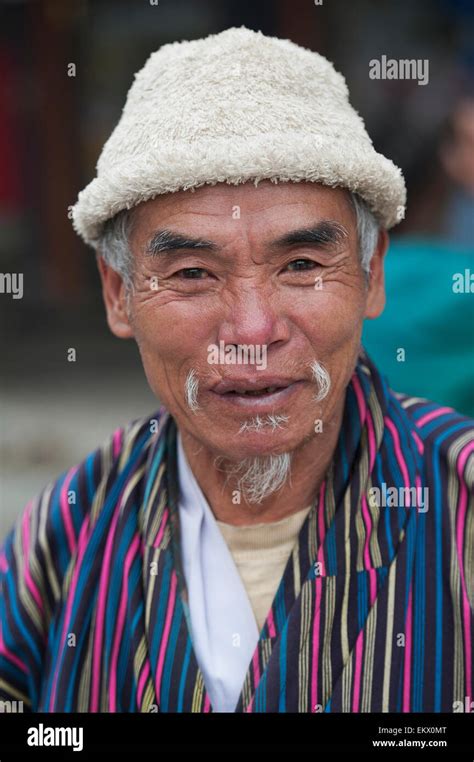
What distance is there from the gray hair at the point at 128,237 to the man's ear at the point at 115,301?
0.06 m

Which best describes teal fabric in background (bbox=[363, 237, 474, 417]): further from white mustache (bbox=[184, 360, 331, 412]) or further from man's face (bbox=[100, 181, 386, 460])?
white mustache (bbox=[184, 360, 331, 412])

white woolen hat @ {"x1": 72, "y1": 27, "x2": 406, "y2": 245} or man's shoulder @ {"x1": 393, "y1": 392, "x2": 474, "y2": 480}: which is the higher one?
white woolen hat @ {"x1": 72, "y1": 27, "x2": 406, "y2": 245}

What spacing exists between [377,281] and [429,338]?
796mm

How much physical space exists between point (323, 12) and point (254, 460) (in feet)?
16.5

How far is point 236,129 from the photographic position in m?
1.69

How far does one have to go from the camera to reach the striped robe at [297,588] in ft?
5.90

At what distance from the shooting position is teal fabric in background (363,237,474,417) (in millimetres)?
2711

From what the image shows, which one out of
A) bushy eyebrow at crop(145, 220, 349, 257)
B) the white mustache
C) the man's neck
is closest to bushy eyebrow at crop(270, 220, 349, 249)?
bushy eyebrow at crop(145, 220, 349, 257)

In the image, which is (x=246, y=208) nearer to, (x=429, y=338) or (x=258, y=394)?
(x=258, y=394)

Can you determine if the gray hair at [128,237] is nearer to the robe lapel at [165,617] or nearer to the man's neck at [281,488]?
the man's neck at [281,488]

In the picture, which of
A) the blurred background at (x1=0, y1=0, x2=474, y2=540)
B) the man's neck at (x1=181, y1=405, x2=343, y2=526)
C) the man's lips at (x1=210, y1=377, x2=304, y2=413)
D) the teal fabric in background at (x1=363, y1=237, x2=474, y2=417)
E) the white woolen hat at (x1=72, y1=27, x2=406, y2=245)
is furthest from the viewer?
the blurred background at (x1=0, y1=0, x2=474, y2=540)

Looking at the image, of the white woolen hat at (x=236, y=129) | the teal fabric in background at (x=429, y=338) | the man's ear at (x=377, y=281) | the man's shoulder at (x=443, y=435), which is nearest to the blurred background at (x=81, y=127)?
the teal fabric in background at (x=429, y=338)

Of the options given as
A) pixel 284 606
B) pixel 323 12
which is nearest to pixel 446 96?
pixel 323 12

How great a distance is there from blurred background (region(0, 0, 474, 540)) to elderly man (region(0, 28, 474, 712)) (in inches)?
90.2
